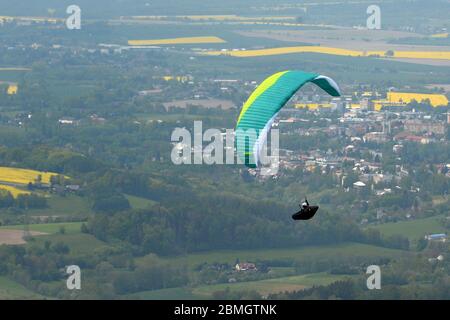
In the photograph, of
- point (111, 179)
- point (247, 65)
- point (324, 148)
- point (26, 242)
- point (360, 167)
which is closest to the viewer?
point (26, 242)

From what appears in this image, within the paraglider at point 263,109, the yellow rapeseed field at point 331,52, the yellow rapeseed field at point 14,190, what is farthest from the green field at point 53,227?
the yellow rapeseed field at point 331,52

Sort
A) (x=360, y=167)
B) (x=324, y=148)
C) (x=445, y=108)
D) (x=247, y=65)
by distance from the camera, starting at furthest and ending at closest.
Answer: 1. (x=247, y=65)
2. (x=445, y=108)
3. (x=324, y=148)
4. (x=360, y=167)

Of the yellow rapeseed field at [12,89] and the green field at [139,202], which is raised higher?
the yellow rapeseed field at [12,89]

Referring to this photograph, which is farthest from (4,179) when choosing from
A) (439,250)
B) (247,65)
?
(247,65)

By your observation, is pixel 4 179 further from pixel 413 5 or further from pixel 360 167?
pixel 413 5

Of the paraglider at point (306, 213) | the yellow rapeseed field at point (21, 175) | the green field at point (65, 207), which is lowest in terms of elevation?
the green field at point (65, 207)

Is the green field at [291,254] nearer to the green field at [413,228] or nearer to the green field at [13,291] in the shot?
the green field at [413,228]

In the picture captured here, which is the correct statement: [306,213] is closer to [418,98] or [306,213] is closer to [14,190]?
[14,190]
